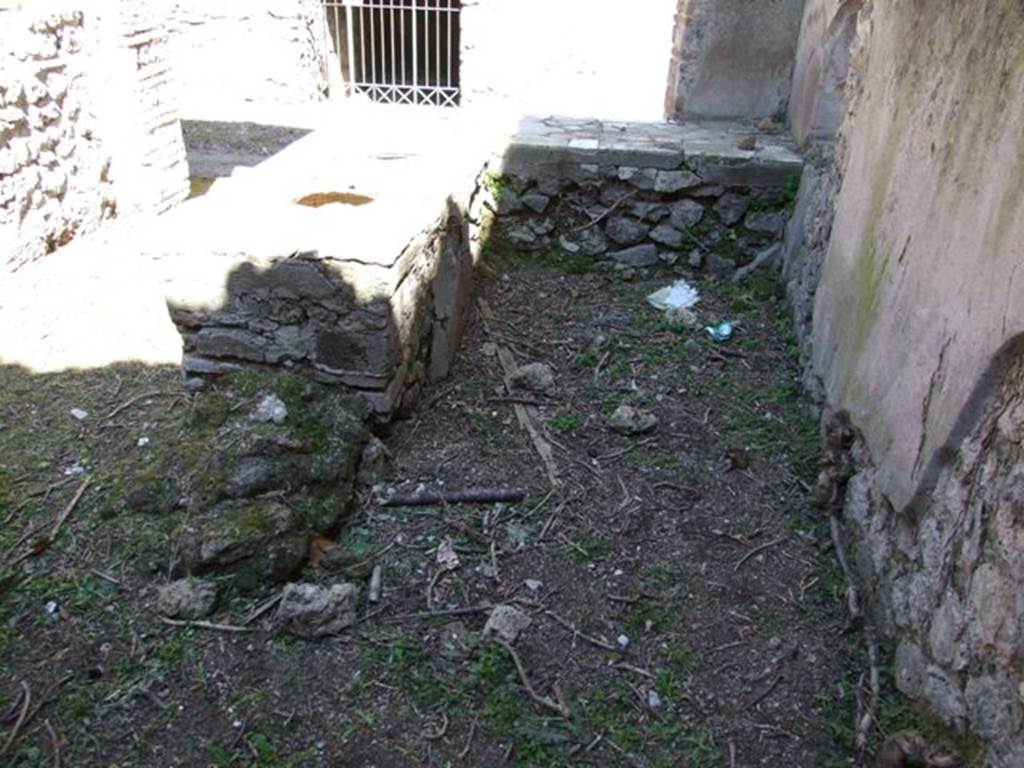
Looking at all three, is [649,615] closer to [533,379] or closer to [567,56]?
[533,379]

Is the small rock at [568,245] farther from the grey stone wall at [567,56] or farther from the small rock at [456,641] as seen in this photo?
the grey stone wall at [567,56]

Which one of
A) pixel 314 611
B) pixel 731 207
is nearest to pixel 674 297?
pixel 731 207

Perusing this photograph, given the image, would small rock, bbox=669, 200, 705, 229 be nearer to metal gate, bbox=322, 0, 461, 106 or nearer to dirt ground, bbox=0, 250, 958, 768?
dirt ground, bbox=0, 250, 958, 768

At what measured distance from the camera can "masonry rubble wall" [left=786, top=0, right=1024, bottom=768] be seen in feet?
6.24

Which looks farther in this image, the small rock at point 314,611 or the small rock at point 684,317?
the small rock at point 684,317

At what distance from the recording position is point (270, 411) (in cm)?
297

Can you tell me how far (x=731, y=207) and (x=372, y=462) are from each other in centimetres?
300

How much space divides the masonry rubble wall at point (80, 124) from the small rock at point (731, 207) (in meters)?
3.80

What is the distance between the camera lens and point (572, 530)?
9.71ft

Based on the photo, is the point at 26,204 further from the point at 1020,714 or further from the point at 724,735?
the point at 1020,714

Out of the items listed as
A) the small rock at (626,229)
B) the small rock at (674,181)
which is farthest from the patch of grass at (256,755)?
the small rock at (674,181)

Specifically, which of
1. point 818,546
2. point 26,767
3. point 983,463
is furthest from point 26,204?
point 983,463

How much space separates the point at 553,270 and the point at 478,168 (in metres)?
0.84

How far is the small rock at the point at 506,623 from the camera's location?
2494 mm
